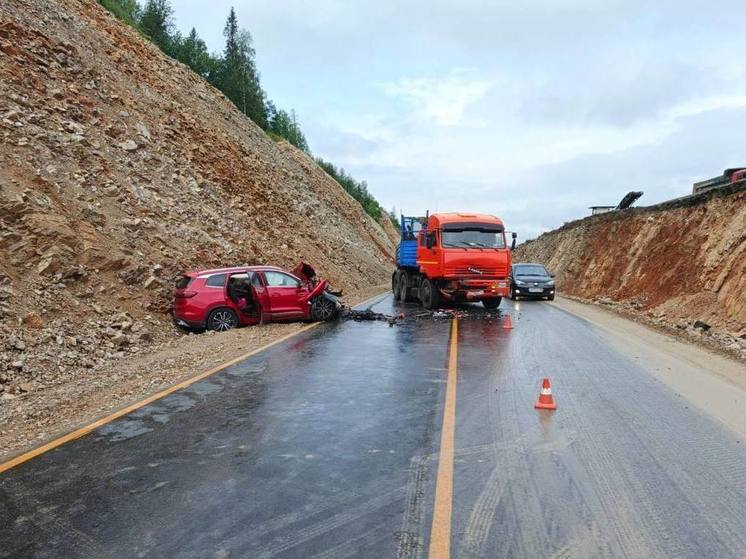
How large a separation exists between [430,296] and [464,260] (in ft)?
5.89

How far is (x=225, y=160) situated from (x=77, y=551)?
26.0 metres

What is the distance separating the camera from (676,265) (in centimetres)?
2197

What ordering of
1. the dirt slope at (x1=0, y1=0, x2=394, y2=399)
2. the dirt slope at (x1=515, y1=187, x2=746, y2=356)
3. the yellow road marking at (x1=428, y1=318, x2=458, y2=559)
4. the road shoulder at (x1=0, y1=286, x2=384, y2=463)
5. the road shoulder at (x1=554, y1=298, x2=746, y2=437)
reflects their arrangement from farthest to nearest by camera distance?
the dirt slope at (x1=515, y1=187, x2=746, y2=356)
the dirt slope at (x1=0, y1=0, x2=394, y2=399)
the road shoulder at (x1=554, y1=298, x2=746, y2=437)
the road shoulder at (x1=0, y1=286, x2=384, y2=463)
the yellow road marking at (x1=428, y1=318, x2=458, y2=559)

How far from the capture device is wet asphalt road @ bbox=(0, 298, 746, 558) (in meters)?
3.87

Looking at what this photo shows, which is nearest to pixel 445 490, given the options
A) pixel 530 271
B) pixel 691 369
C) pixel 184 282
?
pixel 691 369

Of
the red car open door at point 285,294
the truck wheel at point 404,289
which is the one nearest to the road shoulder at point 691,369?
the red car open door at point 285,294

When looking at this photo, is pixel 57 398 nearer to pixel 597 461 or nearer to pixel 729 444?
pixel 597 461

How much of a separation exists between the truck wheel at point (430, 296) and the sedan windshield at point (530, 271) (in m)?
7.69

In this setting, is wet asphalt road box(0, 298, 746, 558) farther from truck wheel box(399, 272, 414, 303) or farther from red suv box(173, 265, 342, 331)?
truck wheel box(399, 272, 414, 303)

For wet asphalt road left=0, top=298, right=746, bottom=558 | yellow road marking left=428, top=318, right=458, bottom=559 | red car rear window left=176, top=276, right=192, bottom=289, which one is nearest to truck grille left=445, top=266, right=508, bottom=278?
red car rear window left=176, top=276, right=192, bottom=289

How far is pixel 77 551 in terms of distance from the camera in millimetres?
3740

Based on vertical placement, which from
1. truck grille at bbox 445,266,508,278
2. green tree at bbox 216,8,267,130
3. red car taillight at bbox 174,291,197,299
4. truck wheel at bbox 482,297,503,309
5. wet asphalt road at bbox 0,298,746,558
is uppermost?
green tree at bbox 216,8,267,130

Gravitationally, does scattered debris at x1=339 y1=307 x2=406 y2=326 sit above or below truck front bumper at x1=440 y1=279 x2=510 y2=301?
below

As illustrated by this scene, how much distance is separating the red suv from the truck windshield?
4.84 m
